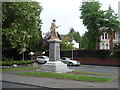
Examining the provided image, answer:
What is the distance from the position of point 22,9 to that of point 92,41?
67.2 ft

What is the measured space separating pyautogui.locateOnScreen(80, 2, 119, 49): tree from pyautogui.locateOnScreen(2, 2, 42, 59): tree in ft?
51.6

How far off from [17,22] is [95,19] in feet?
61.4

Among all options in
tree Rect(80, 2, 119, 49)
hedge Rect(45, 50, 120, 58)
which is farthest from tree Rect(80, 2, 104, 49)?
hedge Rect(45, 50, 120, 58)

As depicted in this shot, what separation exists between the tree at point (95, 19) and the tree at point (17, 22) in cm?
1573

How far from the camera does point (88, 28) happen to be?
132 ft

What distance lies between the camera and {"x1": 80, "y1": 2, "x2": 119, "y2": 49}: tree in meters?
38.8

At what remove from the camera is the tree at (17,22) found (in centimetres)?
2245

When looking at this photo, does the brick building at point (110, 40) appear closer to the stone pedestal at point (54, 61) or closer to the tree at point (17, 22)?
the tree at point (17, 22)

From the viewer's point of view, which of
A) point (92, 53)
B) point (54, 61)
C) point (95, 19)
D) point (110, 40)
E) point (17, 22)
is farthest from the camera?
point (110, 40)

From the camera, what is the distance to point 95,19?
38.8m

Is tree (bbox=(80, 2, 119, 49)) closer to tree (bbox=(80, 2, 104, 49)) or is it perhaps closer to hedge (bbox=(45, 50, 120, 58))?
tree (bbox=(80, 2, 104, 49))

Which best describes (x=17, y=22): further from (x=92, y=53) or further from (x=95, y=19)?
(x=92, y=53)

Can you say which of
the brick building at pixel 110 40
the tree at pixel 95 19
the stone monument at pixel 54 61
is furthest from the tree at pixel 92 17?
the stone monument at pixel 54 61

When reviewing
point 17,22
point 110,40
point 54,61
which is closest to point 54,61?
point 54,61
